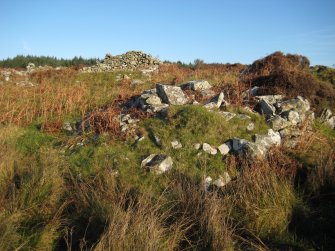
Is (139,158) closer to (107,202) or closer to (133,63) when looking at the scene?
(107,202)

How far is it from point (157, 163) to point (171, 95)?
9.32 feet

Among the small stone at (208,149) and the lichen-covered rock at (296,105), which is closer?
the small stone at (208,149)

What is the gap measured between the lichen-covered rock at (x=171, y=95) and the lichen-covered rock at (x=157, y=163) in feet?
7.66

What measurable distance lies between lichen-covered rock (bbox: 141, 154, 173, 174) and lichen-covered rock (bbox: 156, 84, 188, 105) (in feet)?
7.66

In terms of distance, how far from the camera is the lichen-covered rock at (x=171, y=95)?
920cm

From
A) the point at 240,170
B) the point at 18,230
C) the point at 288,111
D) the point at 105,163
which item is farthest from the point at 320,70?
the point at 18,230

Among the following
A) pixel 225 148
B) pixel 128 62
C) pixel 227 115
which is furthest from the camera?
pixel 128 62

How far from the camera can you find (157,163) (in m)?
6.94

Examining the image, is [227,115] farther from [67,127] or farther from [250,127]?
[67,127]

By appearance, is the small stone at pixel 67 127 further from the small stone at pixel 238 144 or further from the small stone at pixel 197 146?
the small stone at pixel 238 144

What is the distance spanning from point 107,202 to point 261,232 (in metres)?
2.34

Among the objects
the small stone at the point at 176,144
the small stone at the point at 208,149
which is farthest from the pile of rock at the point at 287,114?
the small stone at the point at 176,144

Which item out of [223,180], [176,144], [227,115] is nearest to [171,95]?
[227,115]

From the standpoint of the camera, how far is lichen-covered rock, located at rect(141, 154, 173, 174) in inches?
270
